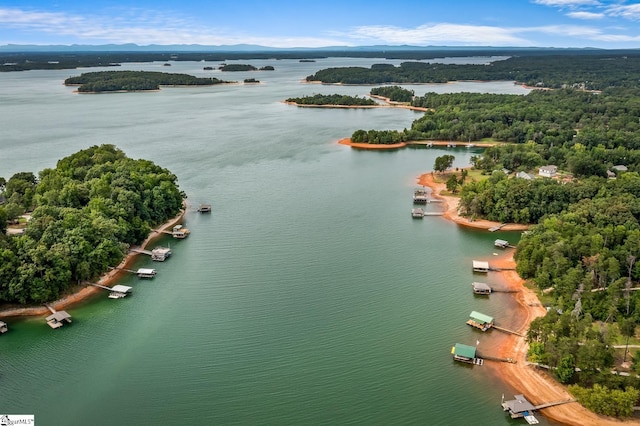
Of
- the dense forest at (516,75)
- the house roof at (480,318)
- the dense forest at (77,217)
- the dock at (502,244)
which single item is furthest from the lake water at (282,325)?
the dense forest at (516,75)

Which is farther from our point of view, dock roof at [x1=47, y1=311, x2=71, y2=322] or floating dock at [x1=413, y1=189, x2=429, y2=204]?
floating dock at [x1=413, y1=189, x2=429, y2=204]

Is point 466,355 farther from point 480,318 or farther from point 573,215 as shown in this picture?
→ point 573,215

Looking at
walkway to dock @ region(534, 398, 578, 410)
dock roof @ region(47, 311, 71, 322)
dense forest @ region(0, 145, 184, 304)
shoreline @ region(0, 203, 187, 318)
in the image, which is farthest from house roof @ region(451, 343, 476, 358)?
dense forest @ region(0, 145, 184, 304)

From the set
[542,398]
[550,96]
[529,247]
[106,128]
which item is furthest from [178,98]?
[542,398]

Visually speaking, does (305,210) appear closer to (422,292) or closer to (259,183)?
(259,183)

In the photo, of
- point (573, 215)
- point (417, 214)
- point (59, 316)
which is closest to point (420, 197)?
point (417, 214)

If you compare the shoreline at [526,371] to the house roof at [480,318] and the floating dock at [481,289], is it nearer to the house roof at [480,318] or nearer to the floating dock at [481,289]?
the house roof at [480,318]

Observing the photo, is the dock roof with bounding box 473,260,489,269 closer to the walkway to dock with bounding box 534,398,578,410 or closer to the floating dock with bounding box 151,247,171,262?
the walkway to dock with bounding box 534,398,578,410
